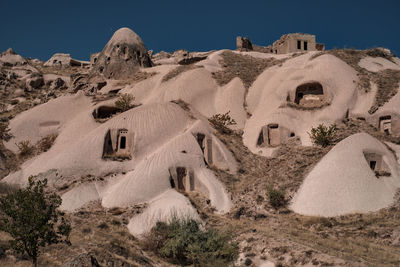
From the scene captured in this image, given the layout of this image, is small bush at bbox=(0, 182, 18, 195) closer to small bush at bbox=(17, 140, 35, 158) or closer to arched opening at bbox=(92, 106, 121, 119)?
small bush at bbox=(17, 140, 35, 158)

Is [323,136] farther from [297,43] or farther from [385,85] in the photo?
[297,43]

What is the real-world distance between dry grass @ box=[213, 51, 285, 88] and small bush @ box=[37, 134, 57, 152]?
17984mm

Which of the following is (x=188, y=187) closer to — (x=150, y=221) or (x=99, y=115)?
(x=150, y=221)

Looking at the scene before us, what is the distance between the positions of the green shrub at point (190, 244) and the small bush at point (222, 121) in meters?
14.1

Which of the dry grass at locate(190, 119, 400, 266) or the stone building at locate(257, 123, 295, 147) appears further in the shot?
the stone building at locate(257, 123, 295, 147)

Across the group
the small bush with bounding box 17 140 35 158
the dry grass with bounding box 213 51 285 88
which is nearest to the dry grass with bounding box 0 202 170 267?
the small bush with bounding box 17 140 35 158

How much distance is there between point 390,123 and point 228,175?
15012 mm

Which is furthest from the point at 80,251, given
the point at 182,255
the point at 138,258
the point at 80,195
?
the point at 80,195

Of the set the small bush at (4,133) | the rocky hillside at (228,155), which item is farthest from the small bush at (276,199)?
the small bush at (4,133)

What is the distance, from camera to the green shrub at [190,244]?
76.8 ft

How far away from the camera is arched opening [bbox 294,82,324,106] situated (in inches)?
1689

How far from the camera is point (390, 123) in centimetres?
3856

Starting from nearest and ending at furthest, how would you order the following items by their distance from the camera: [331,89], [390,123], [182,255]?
[182,255]
[390,123]
[331,89]

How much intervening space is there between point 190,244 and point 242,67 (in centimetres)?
3010
